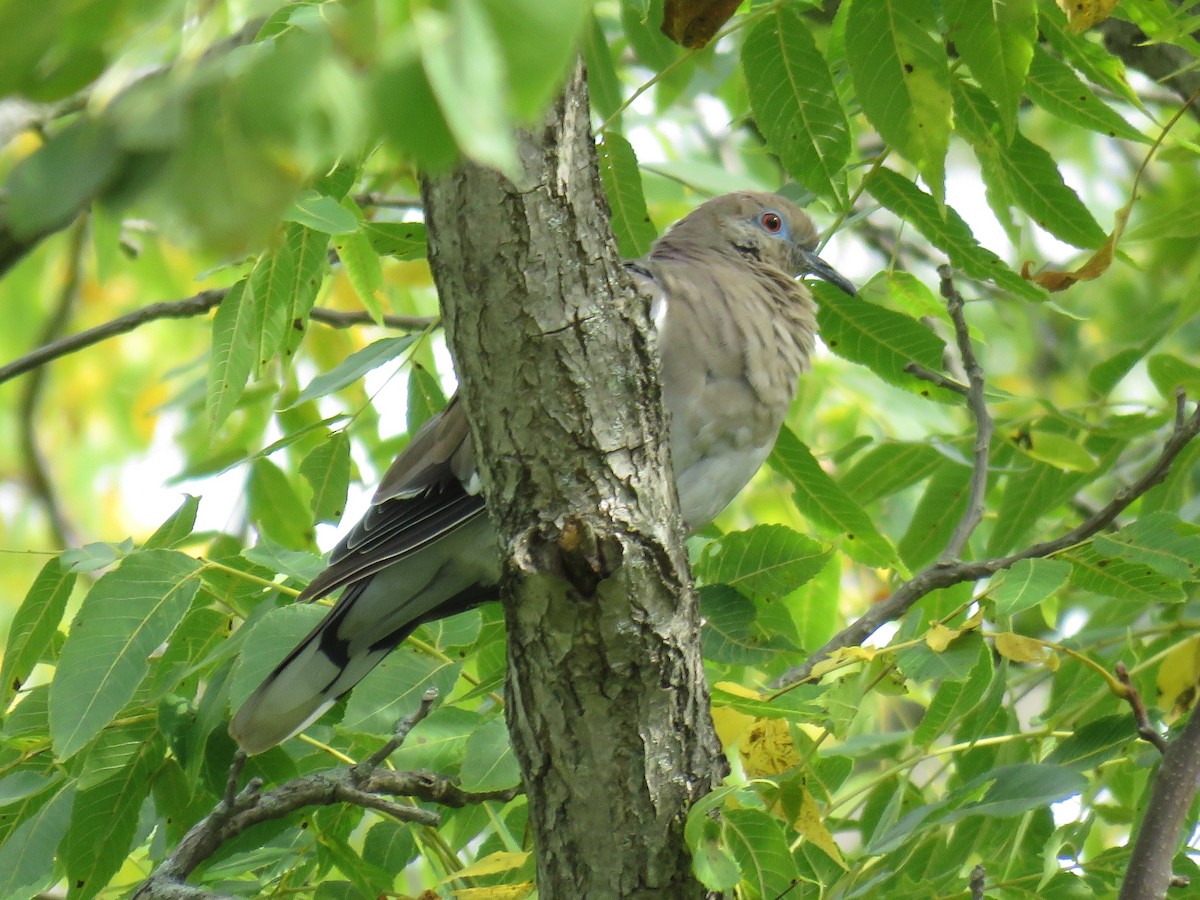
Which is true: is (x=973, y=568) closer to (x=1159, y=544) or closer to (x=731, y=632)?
(x=1159, y=544)

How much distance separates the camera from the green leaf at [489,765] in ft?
6.25

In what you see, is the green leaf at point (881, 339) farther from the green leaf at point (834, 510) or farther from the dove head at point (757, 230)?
the dove head at point (757, 230)

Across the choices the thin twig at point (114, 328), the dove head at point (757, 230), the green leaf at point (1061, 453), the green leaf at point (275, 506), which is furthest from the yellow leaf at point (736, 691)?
the dove head at point (757, 230)

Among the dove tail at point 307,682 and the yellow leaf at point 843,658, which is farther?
the dove tail at point 307,682

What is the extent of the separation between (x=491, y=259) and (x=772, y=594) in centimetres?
92

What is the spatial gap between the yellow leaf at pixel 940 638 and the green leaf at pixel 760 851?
1.05 feet

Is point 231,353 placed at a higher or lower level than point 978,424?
higher

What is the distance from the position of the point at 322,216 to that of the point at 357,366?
41 cm

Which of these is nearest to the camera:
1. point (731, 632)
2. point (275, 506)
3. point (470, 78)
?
point (470, 78)

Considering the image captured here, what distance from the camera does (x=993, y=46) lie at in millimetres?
1829

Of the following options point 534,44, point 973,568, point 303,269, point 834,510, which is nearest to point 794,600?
point 834,510

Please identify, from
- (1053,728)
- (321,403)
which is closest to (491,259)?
(1053,728)

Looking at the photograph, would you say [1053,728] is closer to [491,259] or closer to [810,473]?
[810,473]

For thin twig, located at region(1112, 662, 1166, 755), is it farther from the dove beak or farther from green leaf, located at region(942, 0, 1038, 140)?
the dove beak
